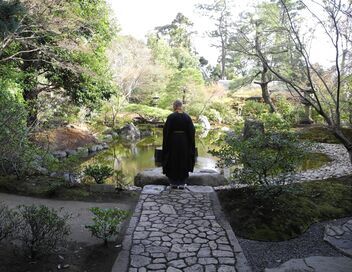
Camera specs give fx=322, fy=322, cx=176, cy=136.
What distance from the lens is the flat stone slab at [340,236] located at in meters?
3.63

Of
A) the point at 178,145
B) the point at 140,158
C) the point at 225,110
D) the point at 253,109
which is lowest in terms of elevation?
the point at 140,158

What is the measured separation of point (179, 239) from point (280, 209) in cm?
158

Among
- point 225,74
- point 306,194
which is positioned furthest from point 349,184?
point 225,74

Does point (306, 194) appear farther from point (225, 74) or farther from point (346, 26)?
point (225, 74)

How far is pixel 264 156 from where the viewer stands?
490 cm

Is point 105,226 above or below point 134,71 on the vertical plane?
below

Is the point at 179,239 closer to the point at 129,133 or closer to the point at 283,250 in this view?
the point at 283,250

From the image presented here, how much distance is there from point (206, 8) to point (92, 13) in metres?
9.54


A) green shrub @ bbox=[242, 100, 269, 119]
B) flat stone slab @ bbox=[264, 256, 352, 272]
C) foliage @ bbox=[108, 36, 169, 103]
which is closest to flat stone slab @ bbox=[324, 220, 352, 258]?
flat stone slab @ bbox=[264, 256, 352, 272]

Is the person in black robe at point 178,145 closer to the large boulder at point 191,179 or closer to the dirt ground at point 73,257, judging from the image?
the large boulder at point 191,179

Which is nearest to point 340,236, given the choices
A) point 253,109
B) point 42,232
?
point 42,232

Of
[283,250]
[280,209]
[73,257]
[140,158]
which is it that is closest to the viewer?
[73,257]

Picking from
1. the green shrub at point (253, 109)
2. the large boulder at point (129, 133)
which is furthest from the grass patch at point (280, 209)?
the green shrub at point (253, 109)

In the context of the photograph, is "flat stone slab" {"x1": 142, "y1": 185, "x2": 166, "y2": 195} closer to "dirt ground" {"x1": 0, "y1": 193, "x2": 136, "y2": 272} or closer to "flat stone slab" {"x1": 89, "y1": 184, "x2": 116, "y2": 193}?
"flat stone slab" {"x1": 89, "y1": 184, "x2": 116, "y2": 193}
